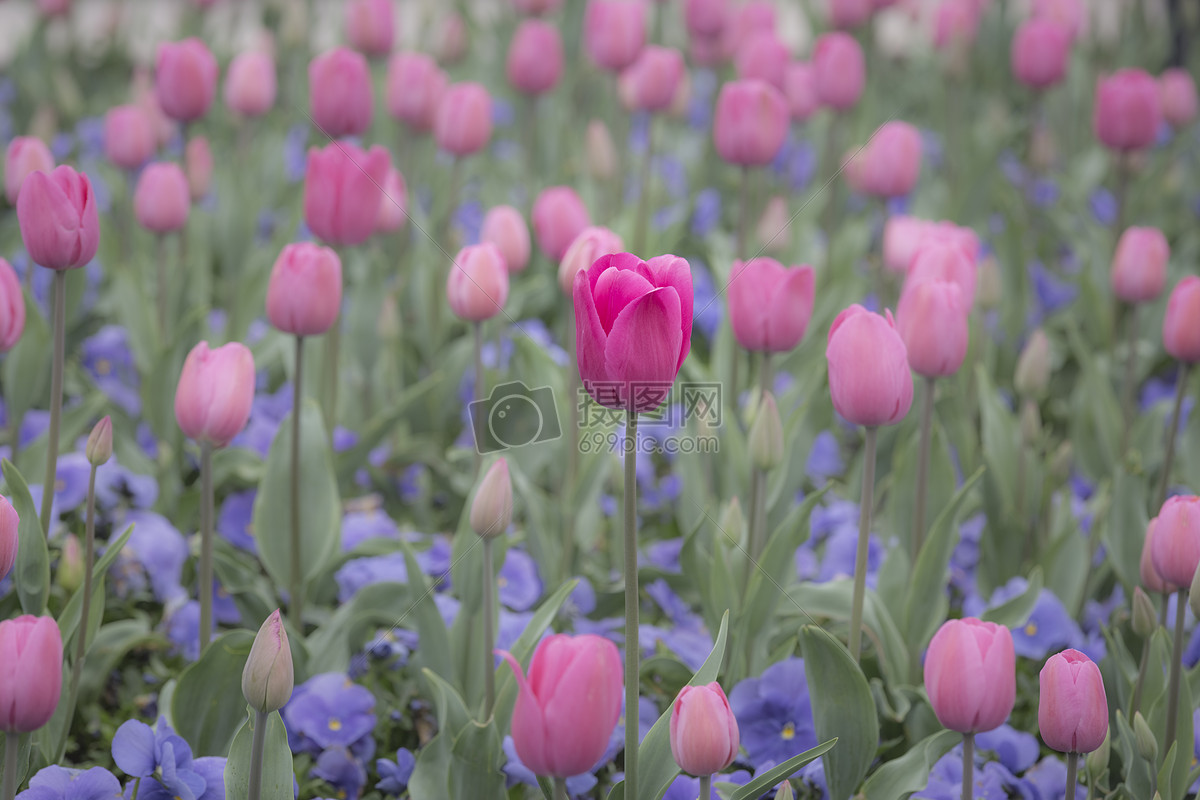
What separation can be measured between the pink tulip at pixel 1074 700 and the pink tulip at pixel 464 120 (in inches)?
70.9

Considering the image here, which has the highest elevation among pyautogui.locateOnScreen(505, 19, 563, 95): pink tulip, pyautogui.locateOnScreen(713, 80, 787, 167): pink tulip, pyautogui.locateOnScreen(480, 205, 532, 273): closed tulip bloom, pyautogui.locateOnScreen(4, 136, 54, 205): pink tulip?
pyautogui.locateOnScreen(505, 19, 563, 95): pink tulip

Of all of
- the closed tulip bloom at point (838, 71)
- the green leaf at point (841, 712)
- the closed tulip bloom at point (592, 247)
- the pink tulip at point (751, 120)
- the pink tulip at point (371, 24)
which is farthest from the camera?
the pink tulip at point (371, 24)

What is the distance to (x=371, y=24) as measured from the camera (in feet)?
9.70

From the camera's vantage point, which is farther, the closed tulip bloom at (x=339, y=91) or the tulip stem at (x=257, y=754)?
the closed tulip bloom at (x=339, y=91)

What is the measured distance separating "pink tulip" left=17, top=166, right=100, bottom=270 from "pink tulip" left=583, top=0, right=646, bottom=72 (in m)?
1.74

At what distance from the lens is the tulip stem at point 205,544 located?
1.36 m

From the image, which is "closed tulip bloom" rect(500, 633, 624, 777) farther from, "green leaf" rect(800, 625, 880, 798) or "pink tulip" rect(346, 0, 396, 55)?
"pink tulip" rect(346, 0, 396, 55)

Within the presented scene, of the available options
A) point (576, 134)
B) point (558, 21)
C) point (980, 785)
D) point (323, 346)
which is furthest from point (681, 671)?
point (558, 21)

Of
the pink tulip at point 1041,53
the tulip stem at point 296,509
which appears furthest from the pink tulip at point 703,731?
the pink tulip at point 1041,53

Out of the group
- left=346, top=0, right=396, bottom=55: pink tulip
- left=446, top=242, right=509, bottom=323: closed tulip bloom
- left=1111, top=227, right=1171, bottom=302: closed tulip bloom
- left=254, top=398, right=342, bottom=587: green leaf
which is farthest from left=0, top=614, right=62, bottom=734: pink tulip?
left=346, top=0, right=396, bottom=55: pink tulip

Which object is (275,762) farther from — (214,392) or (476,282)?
(476,282)

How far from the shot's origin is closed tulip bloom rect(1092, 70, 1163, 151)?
8.45ft

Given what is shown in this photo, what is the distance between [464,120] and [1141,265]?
1.46m

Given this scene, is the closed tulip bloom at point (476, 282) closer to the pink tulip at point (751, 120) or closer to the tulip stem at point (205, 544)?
the tulip stem at point (205, 544)
